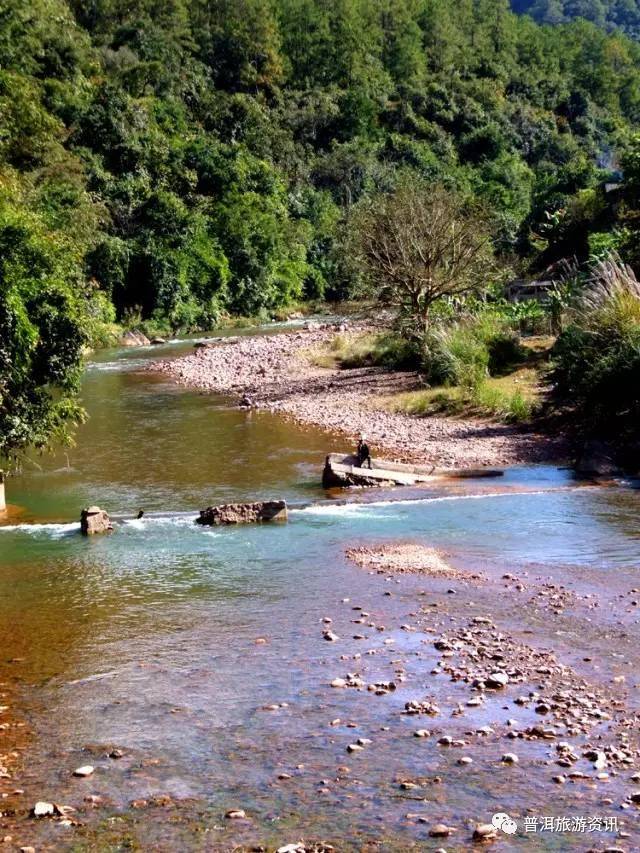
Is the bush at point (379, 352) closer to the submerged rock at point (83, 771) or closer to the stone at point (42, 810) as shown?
the submerged rock at point (83, 771)

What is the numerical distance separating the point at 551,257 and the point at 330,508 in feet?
157

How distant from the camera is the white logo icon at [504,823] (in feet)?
A: 22.9

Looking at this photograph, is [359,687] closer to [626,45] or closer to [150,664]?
[150,664]

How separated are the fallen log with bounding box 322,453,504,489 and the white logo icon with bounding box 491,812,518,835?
1243cm

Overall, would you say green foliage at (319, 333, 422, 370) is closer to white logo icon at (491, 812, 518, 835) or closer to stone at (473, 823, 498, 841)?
white logo icon at (491, 812, 518, 835)

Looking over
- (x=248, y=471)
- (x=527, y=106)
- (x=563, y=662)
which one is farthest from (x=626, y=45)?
(x=563, y=662)

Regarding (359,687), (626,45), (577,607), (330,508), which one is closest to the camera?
(359,687)

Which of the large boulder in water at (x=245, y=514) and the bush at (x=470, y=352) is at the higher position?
the bush at (x=470, y=352)

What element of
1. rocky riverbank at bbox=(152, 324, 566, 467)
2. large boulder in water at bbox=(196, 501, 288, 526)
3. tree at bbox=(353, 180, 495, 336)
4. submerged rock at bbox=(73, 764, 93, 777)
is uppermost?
tree at bbox=(353, 180, 495, 336)

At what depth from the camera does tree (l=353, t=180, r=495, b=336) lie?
34.1 meters

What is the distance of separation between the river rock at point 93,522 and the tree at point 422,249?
63.8ft

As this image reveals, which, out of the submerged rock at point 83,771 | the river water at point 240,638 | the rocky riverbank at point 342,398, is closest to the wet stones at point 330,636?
the river water at point 240,638

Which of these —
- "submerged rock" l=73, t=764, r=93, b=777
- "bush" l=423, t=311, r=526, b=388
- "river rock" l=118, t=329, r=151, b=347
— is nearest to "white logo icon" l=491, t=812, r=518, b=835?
"submerged rock" l=73, t=764, r=93, b=777

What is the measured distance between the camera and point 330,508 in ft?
58.3
